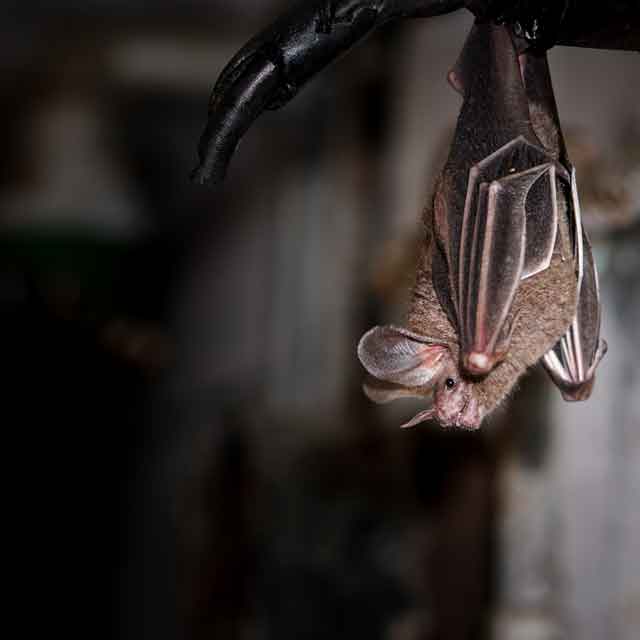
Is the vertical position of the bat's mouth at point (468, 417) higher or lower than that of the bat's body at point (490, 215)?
lower

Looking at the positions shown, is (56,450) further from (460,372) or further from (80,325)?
(460,372)

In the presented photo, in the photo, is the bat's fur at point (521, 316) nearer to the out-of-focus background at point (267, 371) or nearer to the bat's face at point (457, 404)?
the bat's face at point (457, 404)

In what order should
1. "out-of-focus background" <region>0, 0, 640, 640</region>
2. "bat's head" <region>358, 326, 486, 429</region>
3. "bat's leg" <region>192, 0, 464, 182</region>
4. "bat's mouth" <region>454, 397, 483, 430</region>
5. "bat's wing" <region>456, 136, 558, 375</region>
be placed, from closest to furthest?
"bat's leg" <region>192, 0, 464, 182</region>, "bat's wing" <region>456, 136, 558, 375</region>, "bat's head" <region>358, 326, 486, 429</region>, "bat's mouth" <region>454, 397, 483, 430</region>, "out-of-focus background" <region>0, 0, 640, 640</region>

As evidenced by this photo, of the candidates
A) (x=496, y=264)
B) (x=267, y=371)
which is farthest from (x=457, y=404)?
(x=267, y=371)

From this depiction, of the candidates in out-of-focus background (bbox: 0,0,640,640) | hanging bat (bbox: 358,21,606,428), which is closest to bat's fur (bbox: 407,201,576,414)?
hanging bat (bbox: 358,21,606,428)

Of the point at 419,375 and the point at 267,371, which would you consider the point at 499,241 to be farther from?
the point at 267,371

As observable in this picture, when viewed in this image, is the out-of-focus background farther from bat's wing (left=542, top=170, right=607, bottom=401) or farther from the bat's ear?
the bat's ear

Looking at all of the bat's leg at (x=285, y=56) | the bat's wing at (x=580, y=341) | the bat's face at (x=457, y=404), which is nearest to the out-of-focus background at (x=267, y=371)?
the bat's wing at (x=580, y=341)
